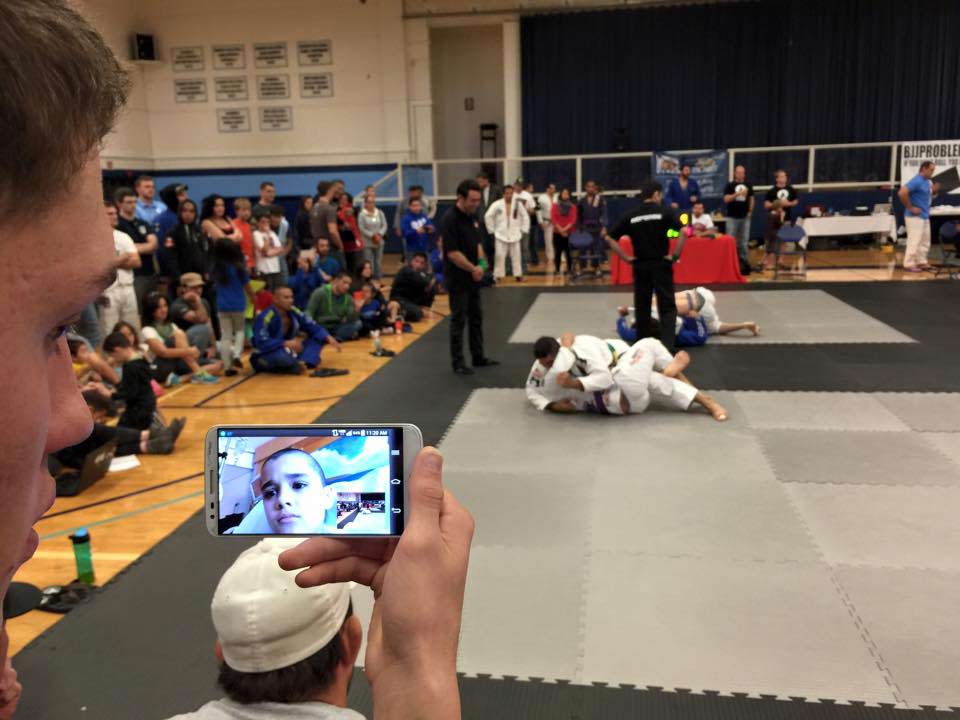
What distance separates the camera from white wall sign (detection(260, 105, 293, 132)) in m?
21.0

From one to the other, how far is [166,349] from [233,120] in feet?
49.0

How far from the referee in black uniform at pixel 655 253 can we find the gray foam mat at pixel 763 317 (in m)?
1.03

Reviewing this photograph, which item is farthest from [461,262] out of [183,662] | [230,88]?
[230,88]

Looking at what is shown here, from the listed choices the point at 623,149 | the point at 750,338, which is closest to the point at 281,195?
the point at 623,149

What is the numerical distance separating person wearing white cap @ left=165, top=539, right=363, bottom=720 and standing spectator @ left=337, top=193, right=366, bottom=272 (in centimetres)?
1156

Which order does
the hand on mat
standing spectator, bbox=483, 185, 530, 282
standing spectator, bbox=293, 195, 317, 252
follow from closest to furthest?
the hand on mat < standing spectator, bbox=293, 195, 317, 252 < standing spectator, bbox=483, 185, 530, 282

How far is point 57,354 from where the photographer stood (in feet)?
2.04

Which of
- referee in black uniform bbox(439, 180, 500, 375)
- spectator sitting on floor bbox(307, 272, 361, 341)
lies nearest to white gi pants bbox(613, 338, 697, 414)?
referee in black uniform bbox(439, 180, 500, 375)

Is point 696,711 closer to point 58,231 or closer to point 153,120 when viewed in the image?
point 58,231

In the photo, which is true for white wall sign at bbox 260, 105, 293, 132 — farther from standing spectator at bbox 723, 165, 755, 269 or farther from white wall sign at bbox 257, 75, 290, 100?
standing spectator at bbox 723, 165, 755, 269

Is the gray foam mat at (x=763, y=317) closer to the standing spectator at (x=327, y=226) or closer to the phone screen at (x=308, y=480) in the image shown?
the standing spectator at (x=327, y=226)

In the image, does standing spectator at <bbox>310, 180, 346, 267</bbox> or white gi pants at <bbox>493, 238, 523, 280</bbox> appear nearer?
standing spectator at <bbox>310, 180, 346, 267</bbox>

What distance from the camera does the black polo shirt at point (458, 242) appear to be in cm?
823

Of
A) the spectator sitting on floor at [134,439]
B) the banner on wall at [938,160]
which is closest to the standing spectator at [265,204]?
the spectator sitting on floor at [134,439]
